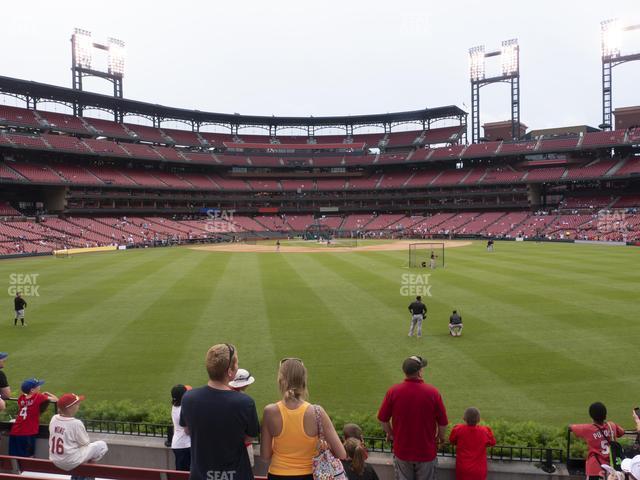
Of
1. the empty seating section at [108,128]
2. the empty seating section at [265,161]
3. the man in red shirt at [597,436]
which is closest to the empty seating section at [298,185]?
the empty seating section at [265,161]

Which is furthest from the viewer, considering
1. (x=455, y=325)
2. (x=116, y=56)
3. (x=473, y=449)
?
(x=116, y=56)

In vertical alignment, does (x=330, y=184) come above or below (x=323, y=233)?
above

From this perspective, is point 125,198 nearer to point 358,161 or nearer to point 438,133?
point 358,161

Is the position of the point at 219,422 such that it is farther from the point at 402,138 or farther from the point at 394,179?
the point at 402,138

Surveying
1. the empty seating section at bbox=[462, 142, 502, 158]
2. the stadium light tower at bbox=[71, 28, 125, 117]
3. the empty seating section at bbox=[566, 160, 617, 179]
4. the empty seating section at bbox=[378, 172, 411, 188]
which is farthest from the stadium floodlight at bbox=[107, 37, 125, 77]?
the empty seating section at bbox=[566, 160, 617, 179]

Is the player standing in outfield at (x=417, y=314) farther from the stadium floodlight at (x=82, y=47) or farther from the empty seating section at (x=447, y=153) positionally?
the stadium floodlight at (x=82, y=47)

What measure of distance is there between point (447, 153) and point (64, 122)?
7976 cm

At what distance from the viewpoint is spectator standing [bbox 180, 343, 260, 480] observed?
4.10m

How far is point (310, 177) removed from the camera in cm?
11344

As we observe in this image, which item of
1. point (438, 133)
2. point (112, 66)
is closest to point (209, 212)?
point (112, 66)

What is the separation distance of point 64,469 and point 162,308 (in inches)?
695

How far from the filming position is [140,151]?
92.4 metres

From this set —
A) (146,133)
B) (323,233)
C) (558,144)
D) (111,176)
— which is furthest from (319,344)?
(146,133)

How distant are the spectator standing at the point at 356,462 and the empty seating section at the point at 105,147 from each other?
90.8 metres
